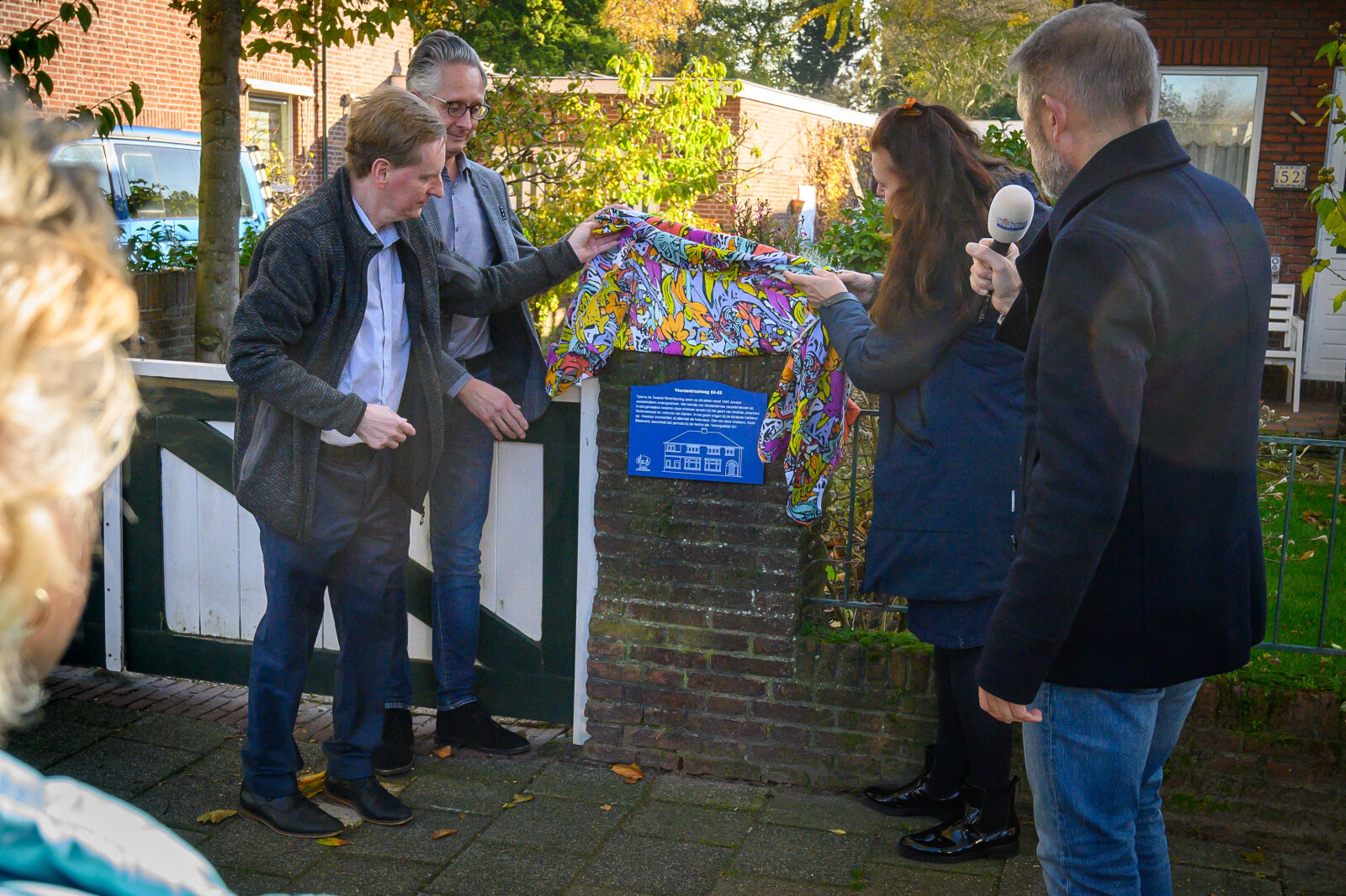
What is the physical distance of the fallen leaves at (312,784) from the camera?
414 cm

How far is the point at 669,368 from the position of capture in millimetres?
4289

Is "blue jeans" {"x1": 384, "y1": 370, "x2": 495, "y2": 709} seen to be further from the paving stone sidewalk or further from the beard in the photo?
the beard

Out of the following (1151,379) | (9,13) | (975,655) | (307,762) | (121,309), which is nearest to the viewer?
(121,309)

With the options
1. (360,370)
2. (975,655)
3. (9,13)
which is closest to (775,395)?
(975,655)

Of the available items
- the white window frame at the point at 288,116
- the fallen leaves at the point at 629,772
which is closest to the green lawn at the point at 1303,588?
the fallen leaves at the point at 629,772

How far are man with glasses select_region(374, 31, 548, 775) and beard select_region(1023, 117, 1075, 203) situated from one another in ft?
7.43

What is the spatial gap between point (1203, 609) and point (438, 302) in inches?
103

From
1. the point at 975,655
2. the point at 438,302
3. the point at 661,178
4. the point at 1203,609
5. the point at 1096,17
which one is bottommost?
the point at 975,655

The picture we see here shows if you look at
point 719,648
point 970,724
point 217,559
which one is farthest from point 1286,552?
point 217,559

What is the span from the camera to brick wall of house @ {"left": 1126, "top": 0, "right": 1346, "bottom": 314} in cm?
1180

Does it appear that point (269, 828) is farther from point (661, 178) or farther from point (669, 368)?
point (661, 178)

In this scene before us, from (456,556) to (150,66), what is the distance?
61.2 ft

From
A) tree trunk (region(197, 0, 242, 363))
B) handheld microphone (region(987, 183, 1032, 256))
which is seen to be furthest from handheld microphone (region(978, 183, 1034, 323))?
tree trunk (region(197, 0, 242, 363))

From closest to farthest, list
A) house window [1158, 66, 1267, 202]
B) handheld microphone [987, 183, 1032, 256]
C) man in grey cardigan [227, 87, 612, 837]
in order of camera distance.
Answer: handheld microphone [987, 183, 1032, 256]
man in grey cardigan [227, 87, 612, 837]
house window [1158, 66, 1267, 202]
